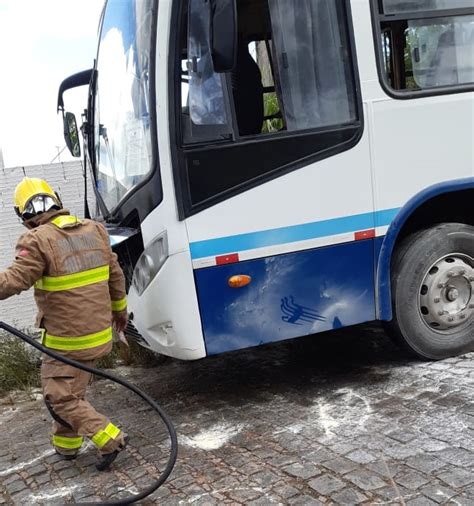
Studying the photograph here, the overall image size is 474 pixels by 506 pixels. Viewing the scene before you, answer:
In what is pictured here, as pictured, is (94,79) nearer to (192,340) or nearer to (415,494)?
(192,340)

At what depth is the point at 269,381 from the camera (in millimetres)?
4828

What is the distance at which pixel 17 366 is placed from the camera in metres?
5.50

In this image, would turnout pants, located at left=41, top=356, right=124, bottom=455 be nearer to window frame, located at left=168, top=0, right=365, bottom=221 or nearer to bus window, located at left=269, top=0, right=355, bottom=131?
window frame, located at left=168, top=0, right=365, bottom=221

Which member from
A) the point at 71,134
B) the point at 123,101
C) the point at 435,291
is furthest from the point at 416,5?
the point at 71,134

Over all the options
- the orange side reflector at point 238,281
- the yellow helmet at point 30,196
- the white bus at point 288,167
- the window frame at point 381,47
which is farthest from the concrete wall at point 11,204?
the window frame at point 381,47

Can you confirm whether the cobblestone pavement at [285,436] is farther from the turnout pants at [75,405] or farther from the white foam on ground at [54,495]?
the turnout pants at [75,405]

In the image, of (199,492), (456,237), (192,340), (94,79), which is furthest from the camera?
(94,79)

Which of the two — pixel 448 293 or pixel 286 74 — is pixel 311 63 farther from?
pixel 448 293

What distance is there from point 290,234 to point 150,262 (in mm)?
891

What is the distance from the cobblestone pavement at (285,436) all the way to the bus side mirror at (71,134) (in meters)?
1.94

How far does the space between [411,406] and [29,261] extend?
96.1 inches

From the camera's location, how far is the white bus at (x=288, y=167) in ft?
12.6

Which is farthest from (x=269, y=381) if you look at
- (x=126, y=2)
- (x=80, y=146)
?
(x=126, y=2)

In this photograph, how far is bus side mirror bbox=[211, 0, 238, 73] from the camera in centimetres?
352
